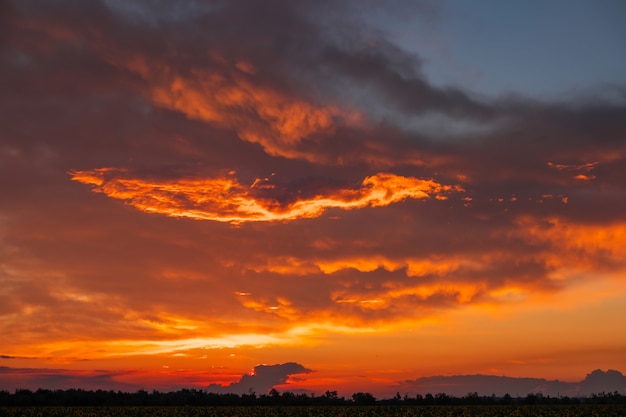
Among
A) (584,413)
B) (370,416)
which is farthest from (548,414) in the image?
(370,416)

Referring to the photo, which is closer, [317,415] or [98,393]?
[317,415]

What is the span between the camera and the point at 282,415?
355ft

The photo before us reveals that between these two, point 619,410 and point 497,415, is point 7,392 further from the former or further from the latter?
point 619,410

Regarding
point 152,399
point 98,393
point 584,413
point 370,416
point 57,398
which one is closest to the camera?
point 584,413

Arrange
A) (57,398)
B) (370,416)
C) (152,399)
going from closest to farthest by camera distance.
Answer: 1. (370,416)
2. (57,398)
3. (152,399)

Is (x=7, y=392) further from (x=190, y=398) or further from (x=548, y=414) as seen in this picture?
(x=548, y=414)

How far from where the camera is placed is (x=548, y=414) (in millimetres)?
102438

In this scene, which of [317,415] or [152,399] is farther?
[152,399]

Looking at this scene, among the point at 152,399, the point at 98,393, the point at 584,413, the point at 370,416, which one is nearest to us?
the point at 584,413

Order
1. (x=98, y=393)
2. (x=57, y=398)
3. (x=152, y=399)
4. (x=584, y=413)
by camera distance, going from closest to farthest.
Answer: (x=584, y=413)
(x=57, y=398)
(x=98, y=393)
(x=152, y=399)

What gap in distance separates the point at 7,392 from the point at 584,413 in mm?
126396

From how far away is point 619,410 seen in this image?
98500 millimetres

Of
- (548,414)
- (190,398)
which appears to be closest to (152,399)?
(190,398)

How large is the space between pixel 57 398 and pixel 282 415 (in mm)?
74579
